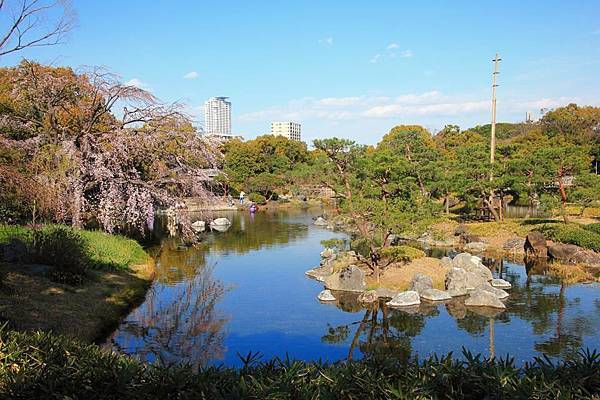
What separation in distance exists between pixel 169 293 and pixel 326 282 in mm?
4305

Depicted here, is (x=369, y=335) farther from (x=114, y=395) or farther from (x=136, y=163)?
(x=136, y=163)

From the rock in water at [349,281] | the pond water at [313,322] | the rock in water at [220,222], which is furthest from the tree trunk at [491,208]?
the rock in water at [220,222]

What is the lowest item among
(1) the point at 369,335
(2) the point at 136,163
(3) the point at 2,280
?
(1) the point at 369,335

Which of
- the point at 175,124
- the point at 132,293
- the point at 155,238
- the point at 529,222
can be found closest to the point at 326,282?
the point at 132,293

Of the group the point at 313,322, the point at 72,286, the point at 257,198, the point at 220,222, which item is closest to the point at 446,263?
the point at 313,322

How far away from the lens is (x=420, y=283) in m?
13.2

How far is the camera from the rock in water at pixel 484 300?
39.5ft

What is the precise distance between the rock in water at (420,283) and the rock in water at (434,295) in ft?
0.53

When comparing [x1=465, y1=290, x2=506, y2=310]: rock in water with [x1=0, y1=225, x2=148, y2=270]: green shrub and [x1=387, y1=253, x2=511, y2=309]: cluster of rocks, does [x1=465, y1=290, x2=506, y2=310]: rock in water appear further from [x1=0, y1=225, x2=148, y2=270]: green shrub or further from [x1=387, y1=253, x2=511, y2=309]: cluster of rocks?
[x1=0, y1=225, x2=148, y2=270]: green shrub

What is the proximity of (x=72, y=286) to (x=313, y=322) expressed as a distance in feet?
17.9

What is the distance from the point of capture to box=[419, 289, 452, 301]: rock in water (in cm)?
1269

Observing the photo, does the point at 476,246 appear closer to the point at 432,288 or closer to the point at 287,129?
the point at 432,288

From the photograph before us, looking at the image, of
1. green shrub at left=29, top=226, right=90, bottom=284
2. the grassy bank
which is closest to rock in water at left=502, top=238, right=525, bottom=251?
the grassy bank

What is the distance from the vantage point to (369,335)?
10156mm
